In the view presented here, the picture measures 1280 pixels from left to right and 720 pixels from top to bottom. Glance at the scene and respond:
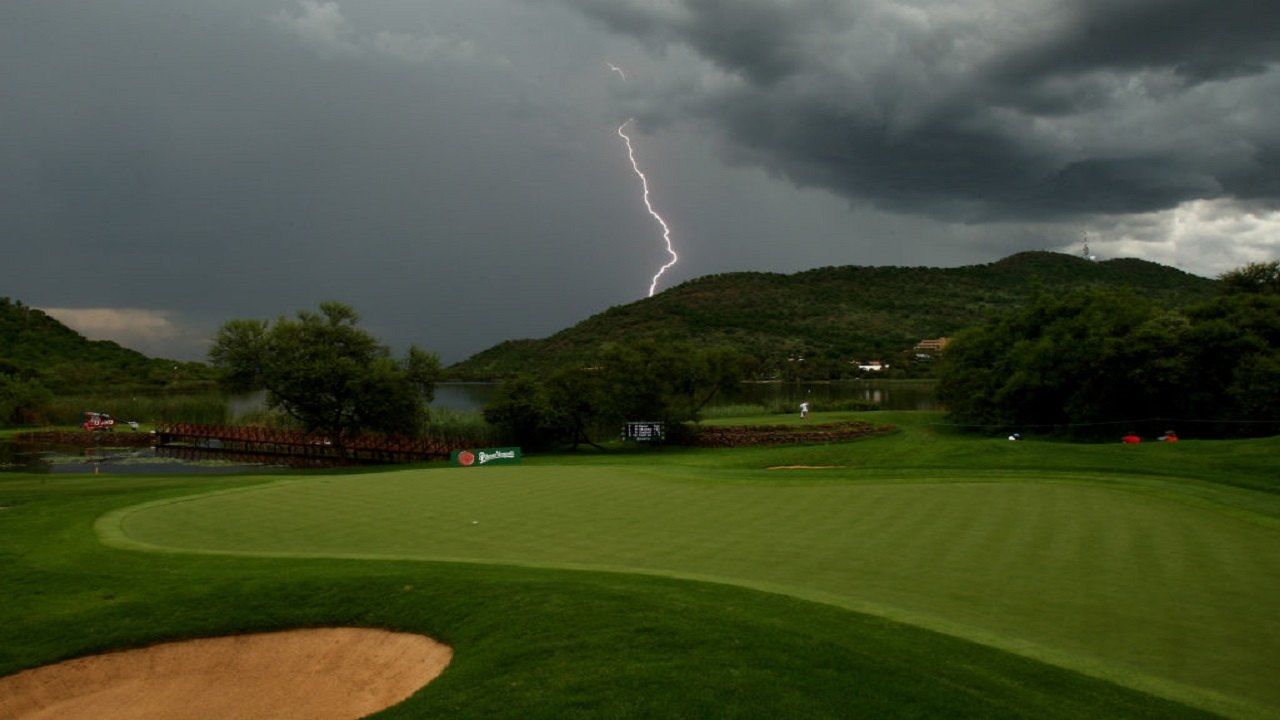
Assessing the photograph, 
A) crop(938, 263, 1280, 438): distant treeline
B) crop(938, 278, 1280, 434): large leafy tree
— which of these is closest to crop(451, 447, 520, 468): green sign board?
crop(938, 263, 1280, 438): distant treeline

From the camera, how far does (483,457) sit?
29.2m

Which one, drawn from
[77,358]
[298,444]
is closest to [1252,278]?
[298,444]

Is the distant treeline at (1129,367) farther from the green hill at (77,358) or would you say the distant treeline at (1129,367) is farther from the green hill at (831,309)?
the green hill at (77,358)

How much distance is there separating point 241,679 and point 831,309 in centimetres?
13978

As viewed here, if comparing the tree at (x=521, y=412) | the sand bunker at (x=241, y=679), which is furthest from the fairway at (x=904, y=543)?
the tree at (x=521, y=412)

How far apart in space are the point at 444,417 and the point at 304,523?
105 ft

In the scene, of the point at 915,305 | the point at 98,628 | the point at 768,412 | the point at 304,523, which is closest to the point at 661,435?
the point at 768,412

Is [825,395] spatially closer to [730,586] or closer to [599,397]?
[599,397]

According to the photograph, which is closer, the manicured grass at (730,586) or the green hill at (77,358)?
the manicured grass at (730,586)

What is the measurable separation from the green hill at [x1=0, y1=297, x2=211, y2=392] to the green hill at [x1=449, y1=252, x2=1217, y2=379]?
1729 inches

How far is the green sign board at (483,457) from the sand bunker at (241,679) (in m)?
20.2

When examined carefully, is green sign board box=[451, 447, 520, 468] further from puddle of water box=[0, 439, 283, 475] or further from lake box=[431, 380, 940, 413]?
lake box=[431, 380, 940, 413]

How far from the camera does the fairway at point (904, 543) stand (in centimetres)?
666

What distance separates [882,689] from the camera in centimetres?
533
